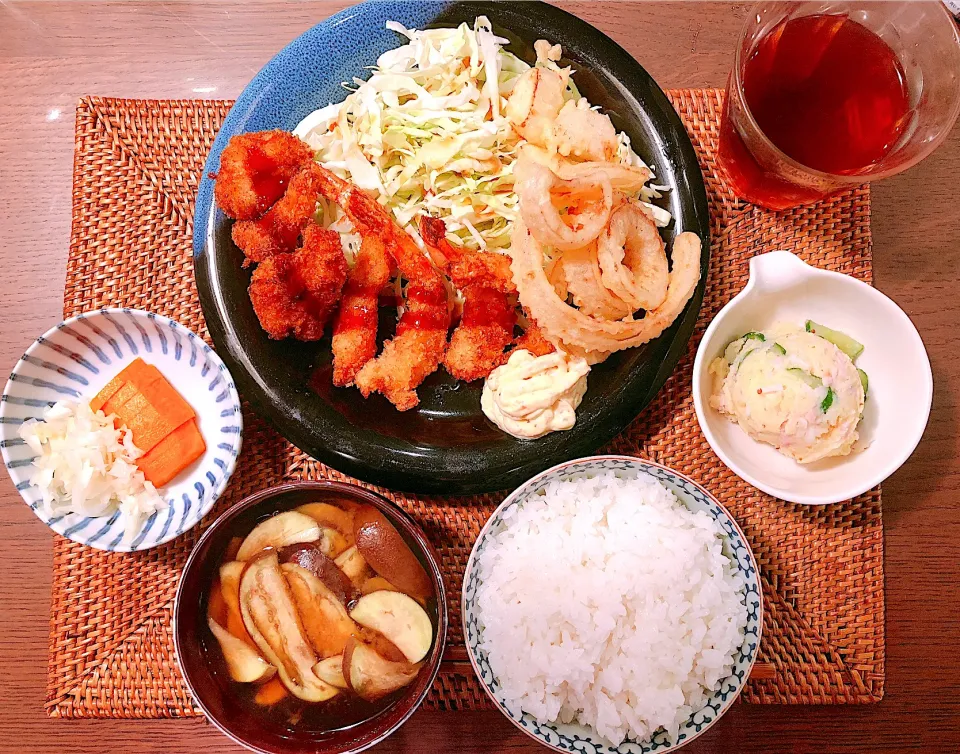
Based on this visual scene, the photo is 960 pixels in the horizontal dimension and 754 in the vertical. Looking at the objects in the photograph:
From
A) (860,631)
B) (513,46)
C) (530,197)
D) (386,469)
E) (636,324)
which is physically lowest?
(860,631)

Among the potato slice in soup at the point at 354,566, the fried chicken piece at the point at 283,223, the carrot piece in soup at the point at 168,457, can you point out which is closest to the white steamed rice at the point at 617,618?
the potato slice in soup at the point at 354,566

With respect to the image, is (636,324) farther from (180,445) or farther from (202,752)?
(202,752)

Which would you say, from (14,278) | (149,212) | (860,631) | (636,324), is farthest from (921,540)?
(14,278)

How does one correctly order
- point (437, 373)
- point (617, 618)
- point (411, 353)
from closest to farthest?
point (617, 618) < point (411, 353) < point (437, 373)

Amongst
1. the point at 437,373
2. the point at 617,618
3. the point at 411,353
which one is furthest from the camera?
the point at 437,373

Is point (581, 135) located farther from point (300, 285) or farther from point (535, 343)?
point (300, 285)

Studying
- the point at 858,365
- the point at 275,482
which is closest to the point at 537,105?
the point at 858,365

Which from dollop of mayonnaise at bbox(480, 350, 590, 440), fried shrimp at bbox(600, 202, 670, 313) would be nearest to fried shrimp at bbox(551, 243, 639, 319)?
fried shrimp at bbox(600, 202, 670, 313)
